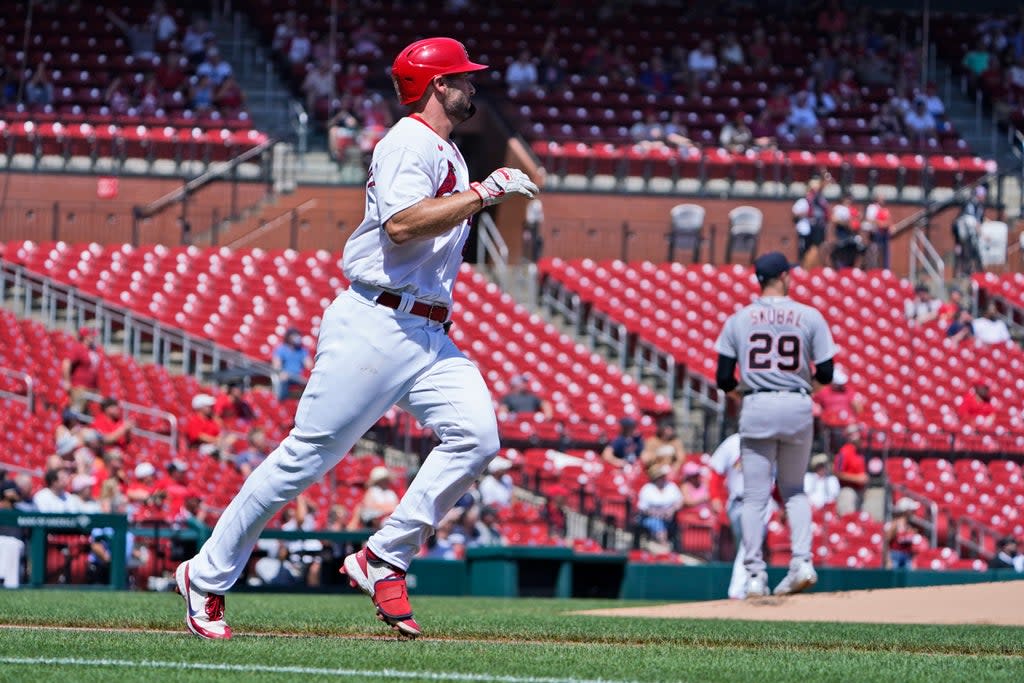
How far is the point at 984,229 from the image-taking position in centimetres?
2712

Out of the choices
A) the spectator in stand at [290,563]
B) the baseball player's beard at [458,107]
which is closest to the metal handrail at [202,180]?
the spectator in stand at [290,563]

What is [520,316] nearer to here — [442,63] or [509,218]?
[509,218]

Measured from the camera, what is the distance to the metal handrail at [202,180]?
1030 inches

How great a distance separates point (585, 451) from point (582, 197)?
9673mm

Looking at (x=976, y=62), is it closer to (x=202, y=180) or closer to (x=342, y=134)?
(x=342, y=134)

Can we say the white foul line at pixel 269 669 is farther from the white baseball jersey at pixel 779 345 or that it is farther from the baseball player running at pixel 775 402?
the white baseball jersey at pixel 779 345

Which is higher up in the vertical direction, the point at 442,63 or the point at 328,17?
the point at 328,17

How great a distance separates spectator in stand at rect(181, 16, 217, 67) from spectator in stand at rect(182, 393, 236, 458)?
12.9m

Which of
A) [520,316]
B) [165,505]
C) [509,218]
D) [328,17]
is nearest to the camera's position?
[165,505]

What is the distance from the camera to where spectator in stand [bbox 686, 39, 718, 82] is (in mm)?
31547

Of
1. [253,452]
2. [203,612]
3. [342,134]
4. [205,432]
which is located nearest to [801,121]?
[342,134]

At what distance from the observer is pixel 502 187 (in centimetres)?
655

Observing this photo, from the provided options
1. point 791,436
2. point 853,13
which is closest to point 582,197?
point 853,13

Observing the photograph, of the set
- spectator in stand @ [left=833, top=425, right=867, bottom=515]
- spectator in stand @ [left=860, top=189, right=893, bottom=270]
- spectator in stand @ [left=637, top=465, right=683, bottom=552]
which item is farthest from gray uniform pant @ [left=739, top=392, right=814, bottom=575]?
spectator in stand @ [left=860, top=189, right=893, bottom=270]
